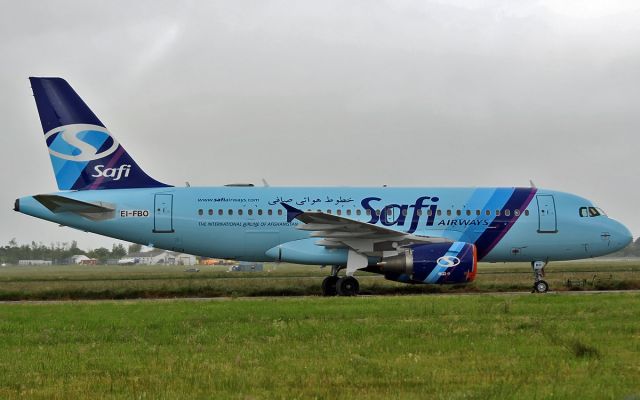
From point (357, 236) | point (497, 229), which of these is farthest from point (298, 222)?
point (497, 229)

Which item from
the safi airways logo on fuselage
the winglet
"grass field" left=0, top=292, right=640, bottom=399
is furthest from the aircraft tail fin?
"grass field" left=0, top=292, right=640, bottom=399

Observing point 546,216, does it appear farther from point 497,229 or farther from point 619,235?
point 619,235

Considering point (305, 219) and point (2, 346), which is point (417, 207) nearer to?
point (305, 219)

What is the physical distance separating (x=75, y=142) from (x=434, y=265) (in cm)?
1192

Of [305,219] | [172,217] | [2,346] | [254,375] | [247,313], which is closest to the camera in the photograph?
[254,375]

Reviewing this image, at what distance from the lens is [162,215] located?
23188 millimetres

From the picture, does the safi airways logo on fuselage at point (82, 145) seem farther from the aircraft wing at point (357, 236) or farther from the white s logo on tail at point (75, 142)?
the aircraft wing at point (357, 236)

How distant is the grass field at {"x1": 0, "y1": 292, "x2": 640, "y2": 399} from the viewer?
737 cm

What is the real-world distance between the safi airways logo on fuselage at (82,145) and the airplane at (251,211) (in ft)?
0.10

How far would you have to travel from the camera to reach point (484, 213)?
23812 mm

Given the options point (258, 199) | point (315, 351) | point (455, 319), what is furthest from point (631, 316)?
point (258, 199)

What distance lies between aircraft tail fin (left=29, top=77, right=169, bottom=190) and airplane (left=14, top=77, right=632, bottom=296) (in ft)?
0.10

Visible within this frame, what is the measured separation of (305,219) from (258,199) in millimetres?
2495

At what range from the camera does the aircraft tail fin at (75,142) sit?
23422 millimetres
